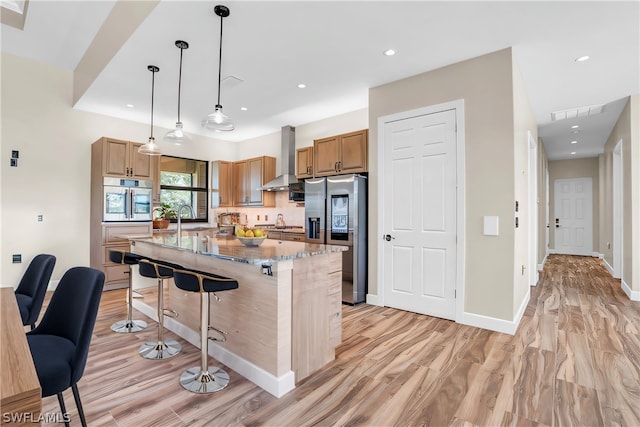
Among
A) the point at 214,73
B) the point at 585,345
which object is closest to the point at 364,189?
the point at 214,73

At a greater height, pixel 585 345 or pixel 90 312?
pixel 90 312

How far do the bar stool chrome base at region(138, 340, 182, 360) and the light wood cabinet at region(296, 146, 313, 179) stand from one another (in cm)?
308

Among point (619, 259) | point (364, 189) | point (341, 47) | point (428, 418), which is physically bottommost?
point (428, 418)

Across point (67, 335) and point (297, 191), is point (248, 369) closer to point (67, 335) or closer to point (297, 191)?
point (67, 335)

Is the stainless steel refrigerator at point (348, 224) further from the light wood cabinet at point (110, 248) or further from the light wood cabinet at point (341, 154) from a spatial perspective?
the light wood cabinet at point (110, 248)

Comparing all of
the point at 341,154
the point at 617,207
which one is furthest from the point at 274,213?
the point at 617,207

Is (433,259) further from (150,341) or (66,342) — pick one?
(66,342)

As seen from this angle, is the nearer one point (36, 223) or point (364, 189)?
point (364, 189)

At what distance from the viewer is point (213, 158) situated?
6910mm

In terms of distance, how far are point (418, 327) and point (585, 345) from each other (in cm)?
143

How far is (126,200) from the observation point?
496cm

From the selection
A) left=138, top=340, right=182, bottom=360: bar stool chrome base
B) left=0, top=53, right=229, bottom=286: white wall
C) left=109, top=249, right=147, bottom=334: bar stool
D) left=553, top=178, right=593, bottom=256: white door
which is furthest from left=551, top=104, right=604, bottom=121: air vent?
left=0, top=53, right=229, bottom=286: white wall

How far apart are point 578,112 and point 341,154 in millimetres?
3921

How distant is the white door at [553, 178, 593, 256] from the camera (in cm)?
877
